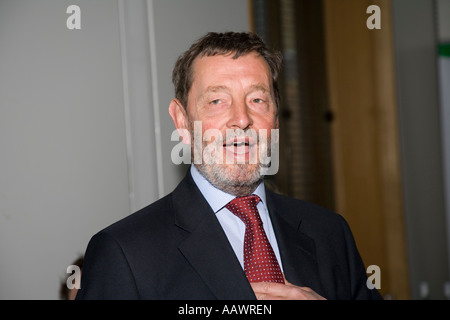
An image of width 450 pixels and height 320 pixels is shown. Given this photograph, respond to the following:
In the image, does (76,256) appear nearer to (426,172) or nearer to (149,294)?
(149,294)

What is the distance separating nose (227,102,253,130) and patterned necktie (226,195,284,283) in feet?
0.58

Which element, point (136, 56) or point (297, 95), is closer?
point (136, 56)

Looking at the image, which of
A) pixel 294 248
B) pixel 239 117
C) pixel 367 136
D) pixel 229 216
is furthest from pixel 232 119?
pixel 367 136

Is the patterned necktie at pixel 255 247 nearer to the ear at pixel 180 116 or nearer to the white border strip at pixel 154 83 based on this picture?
the ear at pixel 180 116

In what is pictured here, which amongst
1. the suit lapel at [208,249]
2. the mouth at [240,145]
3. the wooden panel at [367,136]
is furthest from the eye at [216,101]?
the wooden panel at [367,136]

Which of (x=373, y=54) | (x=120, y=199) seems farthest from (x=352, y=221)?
(x=120, y=199)

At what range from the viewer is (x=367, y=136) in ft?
10.3

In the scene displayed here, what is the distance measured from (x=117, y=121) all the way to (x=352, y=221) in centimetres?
195

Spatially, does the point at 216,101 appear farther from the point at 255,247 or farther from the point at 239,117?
the point at 255,247

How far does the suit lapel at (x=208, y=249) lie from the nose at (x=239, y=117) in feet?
0.61

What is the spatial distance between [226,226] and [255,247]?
88 millimetres

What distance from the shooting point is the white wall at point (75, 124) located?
4.82ft

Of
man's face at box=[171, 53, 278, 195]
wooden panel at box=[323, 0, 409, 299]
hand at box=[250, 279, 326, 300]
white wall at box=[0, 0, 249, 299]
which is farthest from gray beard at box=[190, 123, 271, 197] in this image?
wooden panel at box=[323, 0, 409, 299]

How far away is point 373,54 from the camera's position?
3.11m
